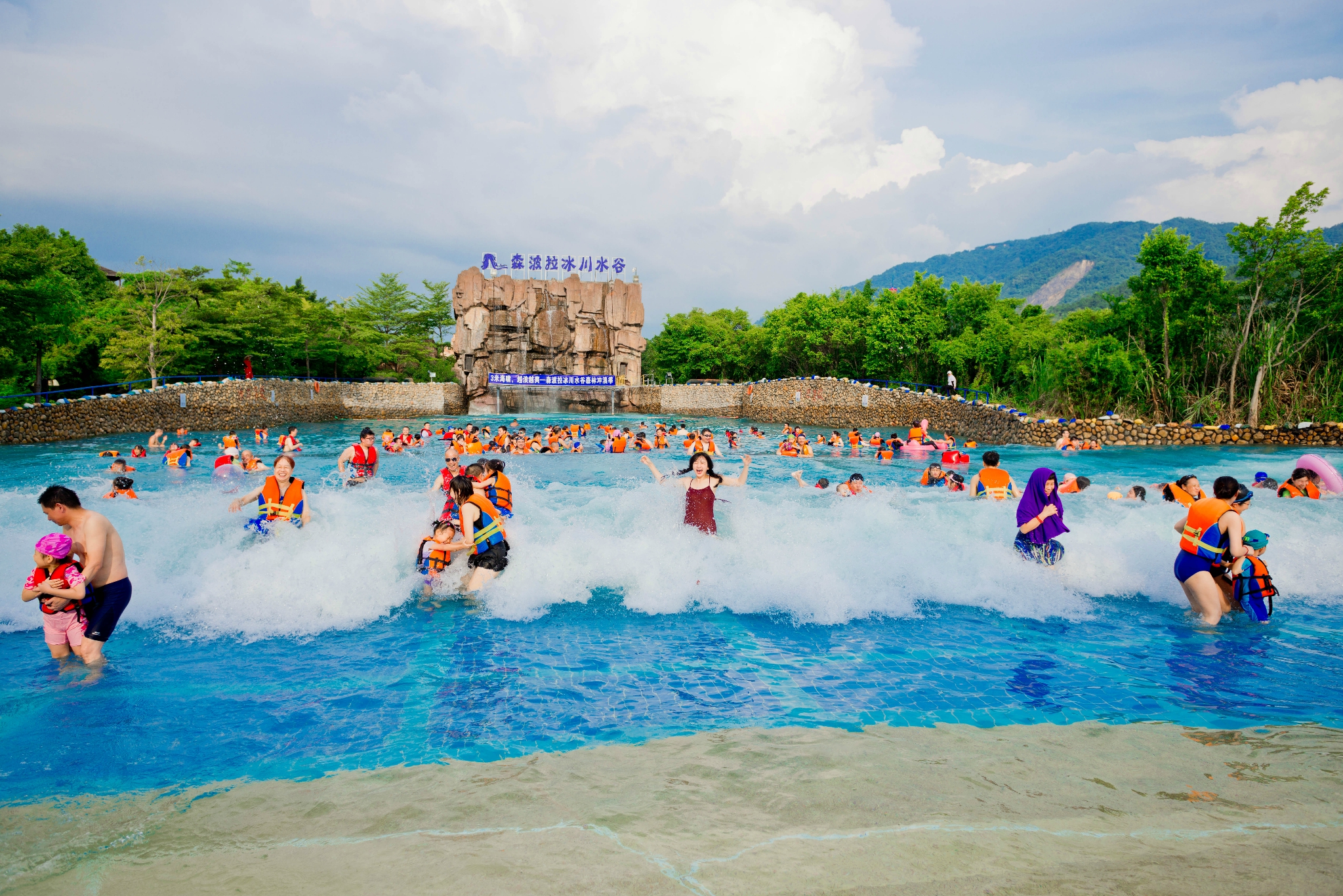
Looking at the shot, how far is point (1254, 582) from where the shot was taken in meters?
5.79

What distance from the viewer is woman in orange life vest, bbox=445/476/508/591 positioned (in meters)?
6.18

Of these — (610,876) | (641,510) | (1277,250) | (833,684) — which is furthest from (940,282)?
(610,876)

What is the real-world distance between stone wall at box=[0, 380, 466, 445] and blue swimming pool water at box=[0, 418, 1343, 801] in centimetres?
1699

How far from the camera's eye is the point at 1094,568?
7.20m

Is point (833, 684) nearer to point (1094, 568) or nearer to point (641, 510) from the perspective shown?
point (1094, 568)

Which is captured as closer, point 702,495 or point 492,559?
point 492,559

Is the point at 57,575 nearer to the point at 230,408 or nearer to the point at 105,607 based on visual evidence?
the point at 105,607

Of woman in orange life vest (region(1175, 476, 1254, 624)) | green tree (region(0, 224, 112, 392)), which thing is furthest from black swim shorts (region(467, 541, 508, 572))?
green tree (region(0, 224, 112, 392))

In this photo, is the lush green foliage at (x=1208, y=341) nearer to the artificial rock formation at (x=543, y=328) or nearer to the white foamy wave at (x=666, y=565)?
the white foamy wave at (x=666, y=565)

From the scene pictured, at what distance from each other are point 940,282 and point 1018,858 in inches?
1579

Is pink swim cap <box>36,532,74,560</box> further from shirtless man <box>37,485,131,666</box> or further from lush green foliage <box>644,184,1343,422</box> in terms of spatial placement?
lush green foliage <box>644,184,1343,422</box>

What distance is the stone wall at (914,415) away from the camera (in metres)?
22.7

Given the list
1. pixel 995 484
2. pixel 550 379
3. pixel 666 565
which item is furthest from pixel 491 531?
pixel 550 379

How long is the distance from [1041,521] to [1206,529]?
128cm
